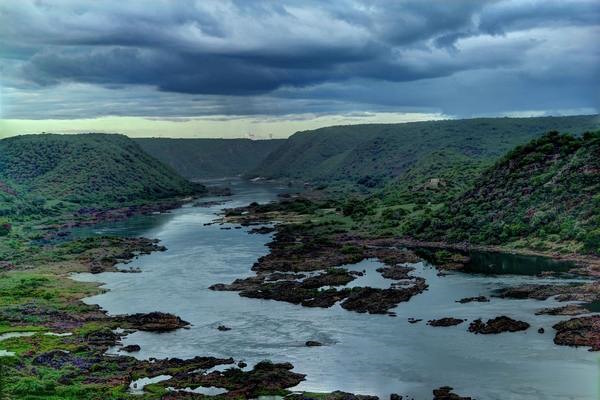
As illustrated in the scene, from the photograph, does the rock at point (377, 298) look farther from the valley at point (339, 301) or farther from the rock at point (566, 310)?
the rock at point (566, 310)

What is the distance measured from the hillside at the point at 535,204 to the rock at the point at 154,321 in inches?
2612

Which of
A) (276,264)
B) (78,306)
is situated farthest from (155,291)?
(276,264)

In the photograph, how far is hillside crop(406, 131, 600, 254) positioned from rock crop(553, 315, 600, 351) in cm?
3886

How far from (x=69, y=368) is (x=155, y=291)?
37.4 m

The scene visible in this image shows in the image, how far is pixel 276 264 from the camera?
114938 mm

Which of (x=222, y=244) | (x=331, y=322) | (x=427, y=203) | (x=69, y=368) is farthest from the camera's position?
(x=427, y=203)

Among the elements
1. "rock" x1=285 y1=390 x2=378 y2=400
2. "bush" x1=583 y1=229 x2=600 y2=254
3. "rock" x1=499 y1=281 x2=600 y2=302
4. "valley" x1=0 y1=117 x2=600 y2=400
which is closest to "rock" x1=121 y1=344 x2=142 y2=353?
"valley" x1=0 y1=117 x2=600 y2=400

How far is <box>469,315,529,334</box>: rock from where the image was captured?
6831 cm

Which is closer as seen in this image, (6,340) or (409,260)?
(6,340)

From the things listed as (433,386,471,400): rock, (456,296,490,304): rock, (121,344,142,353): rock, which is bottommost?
(121,344,142,353): rock

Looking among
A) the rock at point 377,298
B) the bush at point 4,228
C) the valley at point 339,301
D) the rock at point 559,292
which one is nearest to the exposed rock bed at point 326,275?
the rock at point 377,298

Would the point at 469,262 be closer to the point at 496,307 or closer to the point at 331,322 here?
the point at 496,307

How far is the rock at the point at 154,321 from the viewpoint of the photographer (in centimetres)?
7606

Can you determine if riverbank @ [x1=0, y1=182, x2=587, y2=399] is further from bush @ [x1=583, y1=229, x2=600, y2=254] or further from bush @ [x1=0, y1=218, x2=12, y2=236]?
bush @ [x1=0, y1=218, x2=12, y2=236]
